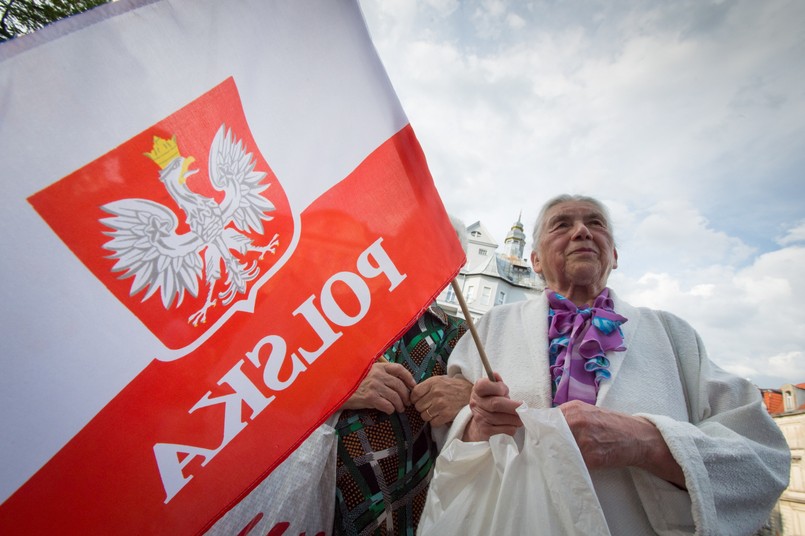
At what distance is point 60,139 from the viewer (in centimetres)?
81

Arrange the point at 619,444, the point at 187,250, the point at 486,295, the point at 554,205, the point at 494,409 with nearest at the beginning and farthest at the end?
the point at 187,250, the point at 619,444, the point at 494,409, the point at 554,205, the point at 486,295

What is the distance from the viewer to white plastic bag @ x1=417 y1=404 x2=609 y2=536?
3.58 ft

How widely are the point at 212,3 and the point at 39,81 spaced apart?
467 millimetres

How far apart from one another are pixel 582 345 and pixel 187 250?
5.34ft

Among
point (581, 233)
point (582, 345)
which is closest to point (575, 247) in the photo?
point (581, 233)

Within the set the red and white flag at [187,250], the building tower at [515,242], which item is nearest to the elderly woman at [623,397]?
the red and white flag at [187,250]

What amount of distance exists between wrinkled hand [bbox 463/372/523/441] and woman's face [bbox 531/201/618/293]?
1.02 metres

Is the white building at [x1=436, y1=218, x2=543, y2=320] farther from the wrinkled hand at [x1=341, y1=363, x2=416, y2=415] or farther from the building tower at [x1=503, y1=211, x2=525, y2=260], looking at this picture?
the wrinkled hand at [x1=341, y1=363, x2=416, y2=415]

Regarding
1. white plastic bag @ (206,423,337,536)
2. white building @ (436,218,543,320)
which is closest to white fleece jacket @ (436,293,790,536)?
white plastic bag @ (206,423,337,536)

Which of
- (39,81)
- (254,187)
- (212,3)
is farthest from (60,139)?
(212,3)

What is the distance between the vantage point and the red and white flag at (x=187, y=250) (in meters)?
0.78

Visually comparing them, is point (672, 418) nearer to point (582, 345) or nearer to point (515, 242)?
point (582, 345)

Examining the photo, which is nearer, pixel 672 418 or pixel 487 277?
pixel 672 418

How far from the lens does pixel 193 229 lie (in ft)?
3.22
